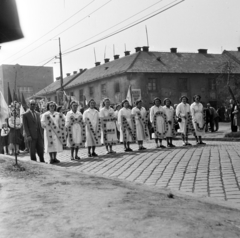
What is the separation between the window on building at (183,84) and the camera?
41722mm

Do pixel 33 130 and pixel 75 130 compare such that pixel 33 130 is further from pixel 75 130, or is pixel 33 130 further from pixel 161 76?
pixel 161 76

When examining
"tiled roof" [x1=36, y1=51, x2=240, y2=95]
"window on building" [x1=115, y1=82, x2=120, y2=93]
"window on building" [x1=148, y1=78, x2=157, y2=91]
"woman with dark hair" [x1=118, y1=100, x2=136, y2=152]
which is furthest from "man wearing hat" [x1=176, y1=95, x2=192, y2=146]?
"window on building" [x1=115, y1=82, x2=120, y2=93]

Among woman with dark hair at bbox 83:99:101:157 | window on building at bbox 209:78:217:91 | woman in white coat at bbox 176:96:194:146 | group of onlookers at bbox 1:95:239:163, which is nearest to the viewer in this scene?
group of onlookers at bbox 1:95:239:163

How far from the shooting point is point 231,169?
25.1 ft

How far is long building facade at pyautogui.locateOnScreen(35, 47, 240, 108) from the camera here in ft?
Answer: 132

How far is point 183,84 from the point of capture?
4194 cm

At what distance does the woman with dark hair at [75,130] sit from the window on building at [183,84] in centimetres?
3075

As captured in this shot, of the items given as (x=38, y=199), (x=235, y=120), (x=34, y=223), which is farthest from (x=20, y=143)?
(x=34, y=223)

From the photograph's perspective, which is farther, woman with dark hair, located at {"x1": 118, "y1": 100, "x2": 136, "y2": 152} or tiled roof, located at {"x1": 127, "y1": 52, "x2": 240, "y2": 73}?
tiled roof, located at {"x1": 127, "y1": 52, "x2": 240, "y2": 73}

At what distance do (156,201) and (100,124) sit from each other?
325 inches

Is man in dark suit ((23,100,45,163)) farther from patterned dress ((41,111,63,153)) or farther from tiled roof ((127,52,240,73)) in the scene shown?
tiled roof ((127,52,240,73))

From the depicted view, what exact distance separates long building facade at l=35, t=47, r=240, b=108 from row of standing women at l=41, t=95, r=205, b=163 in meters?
25.0

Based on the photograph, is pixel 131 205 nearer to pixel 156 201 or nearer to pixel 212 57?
pixel 156 201

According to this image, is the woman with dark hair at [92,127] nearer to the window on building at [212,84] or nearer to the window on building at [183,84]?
the window on building at [183,84]
